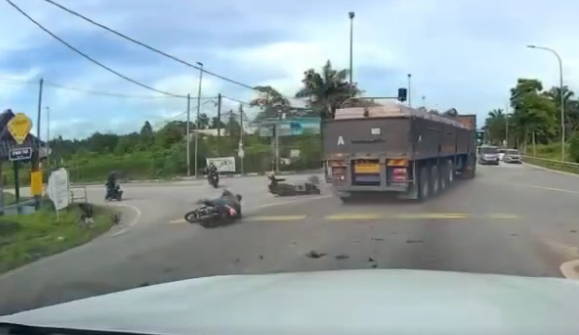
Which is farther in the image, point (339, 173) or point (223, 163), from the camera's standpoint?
point (339, 173)

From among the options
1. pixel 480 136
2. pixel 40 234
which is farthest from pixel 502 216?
pixel 480 136

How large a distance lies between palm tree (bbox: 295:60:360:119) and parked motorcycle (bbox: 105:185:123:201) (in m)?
3.10

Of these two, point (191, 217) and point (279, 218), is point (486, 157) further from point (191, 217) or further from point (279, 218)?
point (191, 217)

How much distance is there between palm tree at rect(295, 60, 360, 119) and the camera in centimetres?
1123

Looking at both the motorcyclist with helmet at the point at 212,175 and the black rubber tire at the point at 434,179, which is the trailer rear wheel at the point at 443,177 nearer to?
the black rubber tire at the point at 434,179

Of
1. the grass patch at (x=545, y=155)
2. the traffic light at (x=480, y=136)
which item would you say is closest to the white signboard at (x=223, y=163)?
the traffic light at (x=480, y=136)

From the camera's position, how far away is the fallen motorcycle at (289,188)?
10227 mm

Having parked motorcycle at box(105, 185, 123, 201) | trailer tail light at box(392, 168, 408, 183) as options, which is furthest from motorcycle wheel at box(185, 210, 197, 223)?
trailer tail light at box(392, 168, 408, 183)

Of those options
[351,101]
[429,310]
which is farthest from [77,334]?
[351,101]

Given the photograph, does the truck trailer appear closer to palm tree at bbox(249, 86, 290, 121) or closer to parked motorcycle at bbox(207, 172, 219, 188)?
palm tree at bbox(249, 86, 290, 121)

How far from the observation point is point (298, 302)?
2508mm

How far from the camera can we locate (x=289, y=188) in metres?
10.4

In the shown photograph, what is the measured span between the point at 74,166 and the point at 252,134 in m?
2.21

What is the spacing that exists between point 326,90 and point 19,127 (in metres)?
5.00
